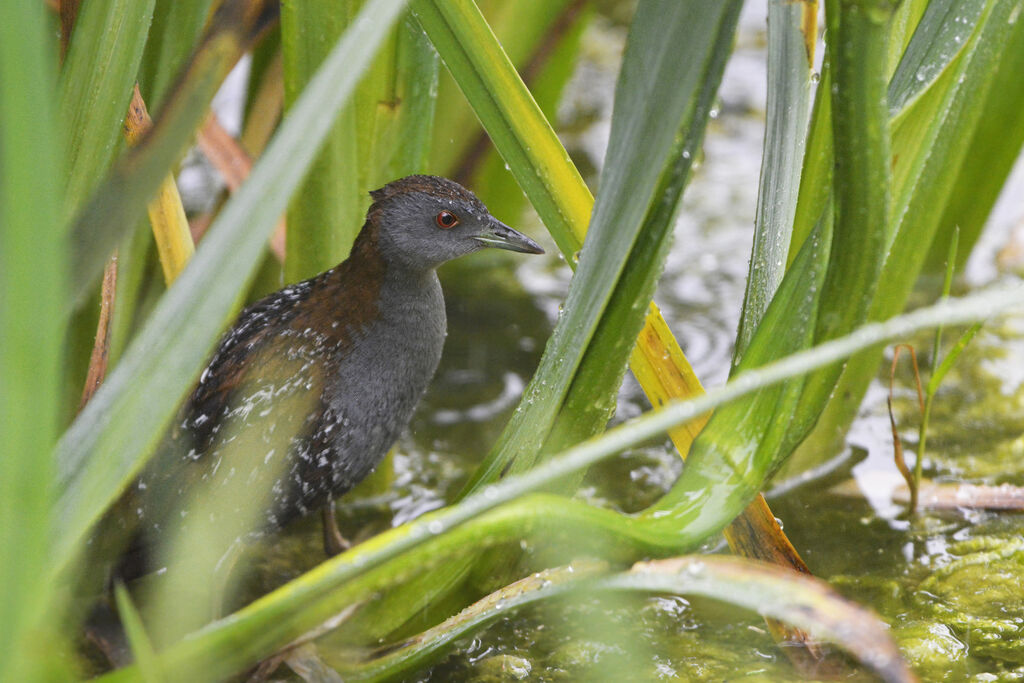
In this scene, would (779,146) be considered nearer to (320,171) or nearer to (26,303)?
(320,171)

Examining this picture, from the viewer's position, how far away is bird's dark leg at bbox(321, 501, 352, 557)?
2440mm

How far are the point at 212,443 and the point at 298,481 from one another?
0.20m

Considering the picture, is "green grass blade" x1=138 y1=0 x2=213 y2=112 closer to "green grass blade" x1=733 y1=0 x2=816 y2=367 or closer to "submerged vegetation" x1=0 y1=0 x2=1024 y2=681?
"submerged vegetation" x1=0 y1=0 x2=1024 y2=681

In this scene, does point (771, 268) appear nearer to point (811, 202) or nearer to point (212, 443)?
point (811, 202)

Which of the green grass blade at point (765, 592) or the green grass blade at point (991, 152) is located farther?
the green grass blade at point (991, 152)

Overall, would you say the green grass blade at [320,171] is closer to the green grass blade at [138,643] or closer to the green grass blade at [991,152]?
the green grass blade at [138,643]

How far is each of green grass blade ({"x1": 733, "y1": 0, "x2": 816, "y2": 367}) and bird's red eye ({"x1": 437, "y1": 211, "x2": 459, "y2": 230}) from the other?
→ 76 centimetres

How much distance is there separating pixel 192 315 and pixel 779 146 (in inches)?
38.7

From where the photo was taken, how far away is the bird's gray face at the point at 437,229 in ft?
7.12

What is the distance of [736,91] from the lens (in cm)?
→ 476

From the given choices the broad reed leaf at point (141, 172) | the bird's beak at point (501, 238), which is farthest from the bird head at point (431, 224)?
the broad reed leaf at point (141, 172)

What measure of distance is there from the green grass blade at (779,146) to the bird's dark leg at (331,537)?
122 cm

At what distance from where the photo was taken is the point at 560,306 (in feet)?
5.67

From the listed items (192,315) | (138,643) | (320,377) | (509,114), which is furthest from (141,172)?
(320,377)
